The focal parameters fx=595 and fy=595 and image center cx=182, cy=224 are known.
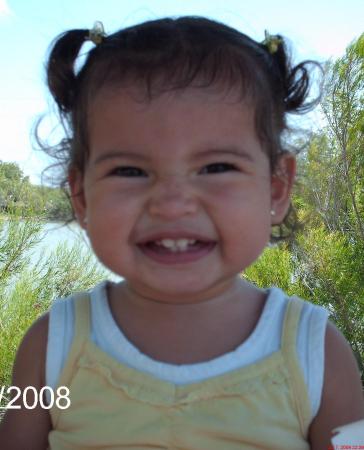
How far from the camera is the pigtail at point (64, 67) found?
4.07ft

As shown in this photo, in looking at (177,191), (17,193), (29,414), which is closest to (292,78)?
(177,191)

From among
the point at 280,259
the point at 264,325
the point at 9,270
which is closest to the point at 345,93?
the point at 280,259

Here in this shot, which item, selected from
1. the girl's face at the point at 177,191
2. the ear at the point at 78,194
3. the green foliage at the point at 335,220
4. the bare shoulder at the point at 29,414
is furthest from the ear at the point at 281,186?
the green foliage at the point at 335,220

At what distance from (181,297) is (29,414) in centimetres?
35

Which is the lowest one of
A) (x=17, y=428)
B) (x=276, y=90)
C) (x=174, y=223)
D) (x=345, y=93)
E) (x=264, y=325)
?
(x=17, y=428)

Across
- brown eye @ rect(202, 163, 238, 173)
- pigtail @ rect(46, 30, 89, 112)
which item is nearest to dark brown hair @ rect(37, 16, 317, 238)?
pigtail @ rect(46, 30, 89, 112)

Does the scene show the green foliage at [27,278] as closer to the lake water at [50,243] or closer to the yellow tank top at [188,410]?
the lake water at [50,243]

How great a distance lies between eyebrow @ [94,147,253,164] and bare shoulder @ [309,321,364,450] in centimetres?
36

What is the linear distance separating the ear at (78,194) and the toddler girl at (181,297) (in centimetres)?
8

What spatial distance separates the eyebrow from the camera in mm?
981

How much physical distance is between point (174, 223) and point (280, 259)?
1.63 meters

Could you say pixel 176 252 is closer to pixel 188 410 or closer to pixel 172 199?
pixel 172 199

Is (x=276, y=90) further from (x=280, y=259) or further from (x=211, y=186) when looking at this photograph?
(x=280, y=259)

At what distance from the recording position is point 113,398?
39.6 inches
